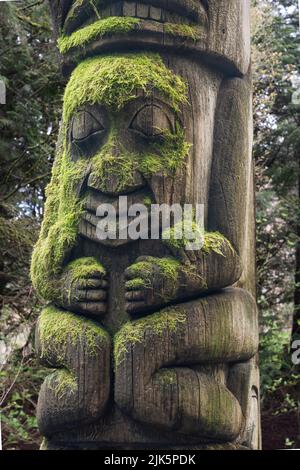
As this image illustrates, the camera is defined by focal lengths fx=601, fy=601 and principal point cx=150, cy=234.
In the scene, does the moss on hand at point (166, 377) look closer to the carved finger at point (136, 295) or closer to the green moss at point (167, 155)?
the carved finger at point (136, 295)

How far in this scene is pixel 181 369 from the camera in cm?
314

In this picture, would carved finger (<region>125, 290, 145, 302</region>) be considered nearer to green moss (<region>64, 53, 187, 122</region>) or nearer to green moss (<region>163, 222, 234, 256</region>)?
green moss (<region>163, 222, 234, 256</region>)

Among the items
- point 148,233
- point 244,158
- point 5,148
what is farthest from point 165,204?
point 5,148

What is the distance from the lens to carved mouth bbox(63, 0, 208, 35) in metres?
3.45

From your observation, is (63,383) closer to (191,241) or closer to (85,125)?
(191,241)

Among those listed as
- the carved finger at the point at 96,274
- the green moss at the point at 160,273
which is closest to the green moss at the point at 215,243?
the green moss at the point at 160,273

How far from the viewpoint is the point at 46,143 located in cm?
845

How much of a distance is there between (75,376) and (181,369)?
56 centimetres

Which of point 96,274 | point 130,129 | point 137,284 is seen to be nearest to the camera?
point 137,284

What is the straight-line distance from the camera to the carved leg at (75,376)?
3.14 metres

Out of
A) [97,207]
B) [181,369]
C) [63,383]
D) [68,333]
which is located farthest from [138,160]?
[63,383]

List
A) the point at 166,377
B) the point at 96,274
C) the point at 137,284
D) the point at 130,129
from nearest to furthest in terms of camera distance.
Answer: the point at 166,377 → the point at 137,284 → the point at 96,274 → the point at 130,129

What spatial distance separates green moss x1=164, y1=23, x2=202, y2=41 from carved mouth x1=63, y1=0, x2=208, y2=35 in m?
0.04
